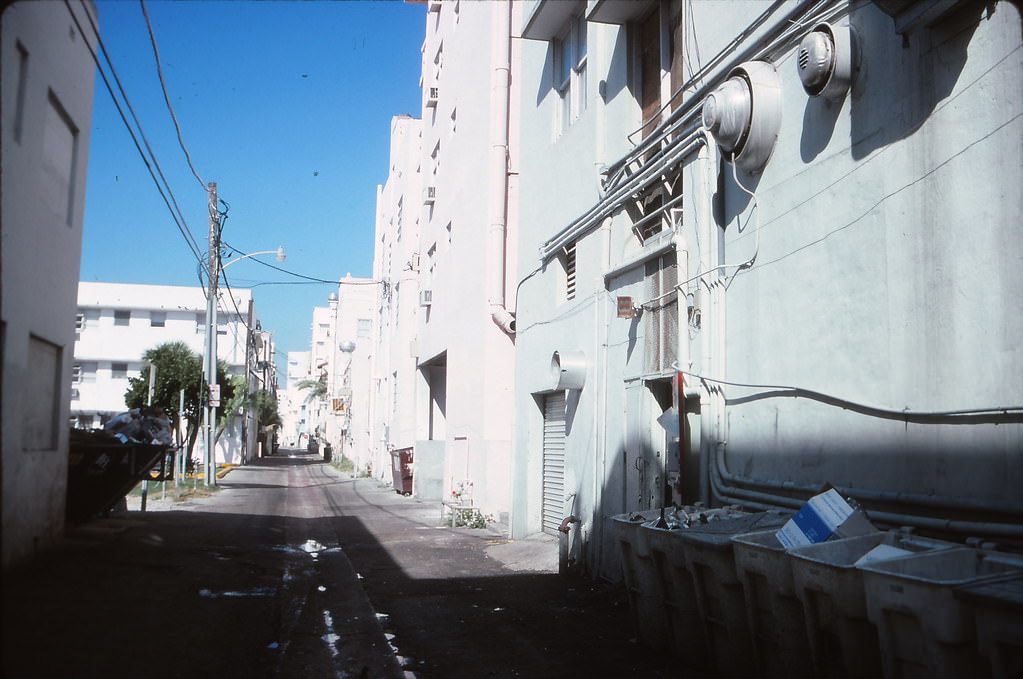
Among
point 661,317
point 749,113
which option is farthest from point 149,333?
point 749,113

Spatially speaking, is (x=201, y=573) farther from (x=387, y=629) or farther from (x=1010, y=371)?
(x=1010, y=371)

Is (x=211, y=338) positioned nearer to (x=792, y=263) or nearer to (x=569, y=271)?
(x=569, y=271)

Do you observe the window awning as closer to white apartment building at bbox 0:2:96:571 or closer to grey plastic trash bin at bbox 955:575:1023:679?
white apartment building at bbox 0:2:96:571

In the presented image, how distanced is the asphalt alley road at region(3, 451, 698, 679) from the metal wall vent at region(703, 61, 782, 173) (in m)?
4.35

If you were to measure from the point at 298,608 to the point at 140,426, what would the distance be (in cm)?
254

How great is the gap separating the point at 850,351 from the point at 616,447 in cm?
422

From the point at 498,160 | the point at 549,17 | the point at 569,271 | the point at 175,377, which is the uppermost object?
the point at 549,17

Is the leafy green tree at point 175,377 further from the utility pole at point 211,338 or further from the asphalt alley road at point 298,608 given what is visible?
the asphalt alley road at point 298,608

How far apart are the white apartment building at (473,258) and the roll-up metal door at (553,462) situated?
10.4 ft

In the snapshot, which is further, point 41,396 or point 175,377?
point 175,377

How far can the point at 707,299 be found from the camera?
777 cm

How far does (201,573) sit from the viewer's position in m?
5.76

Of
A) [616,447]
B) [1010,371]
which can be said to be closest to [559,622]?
[616,447]

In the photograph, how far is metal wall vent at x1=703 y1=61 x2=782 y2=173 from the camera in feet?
22.7
